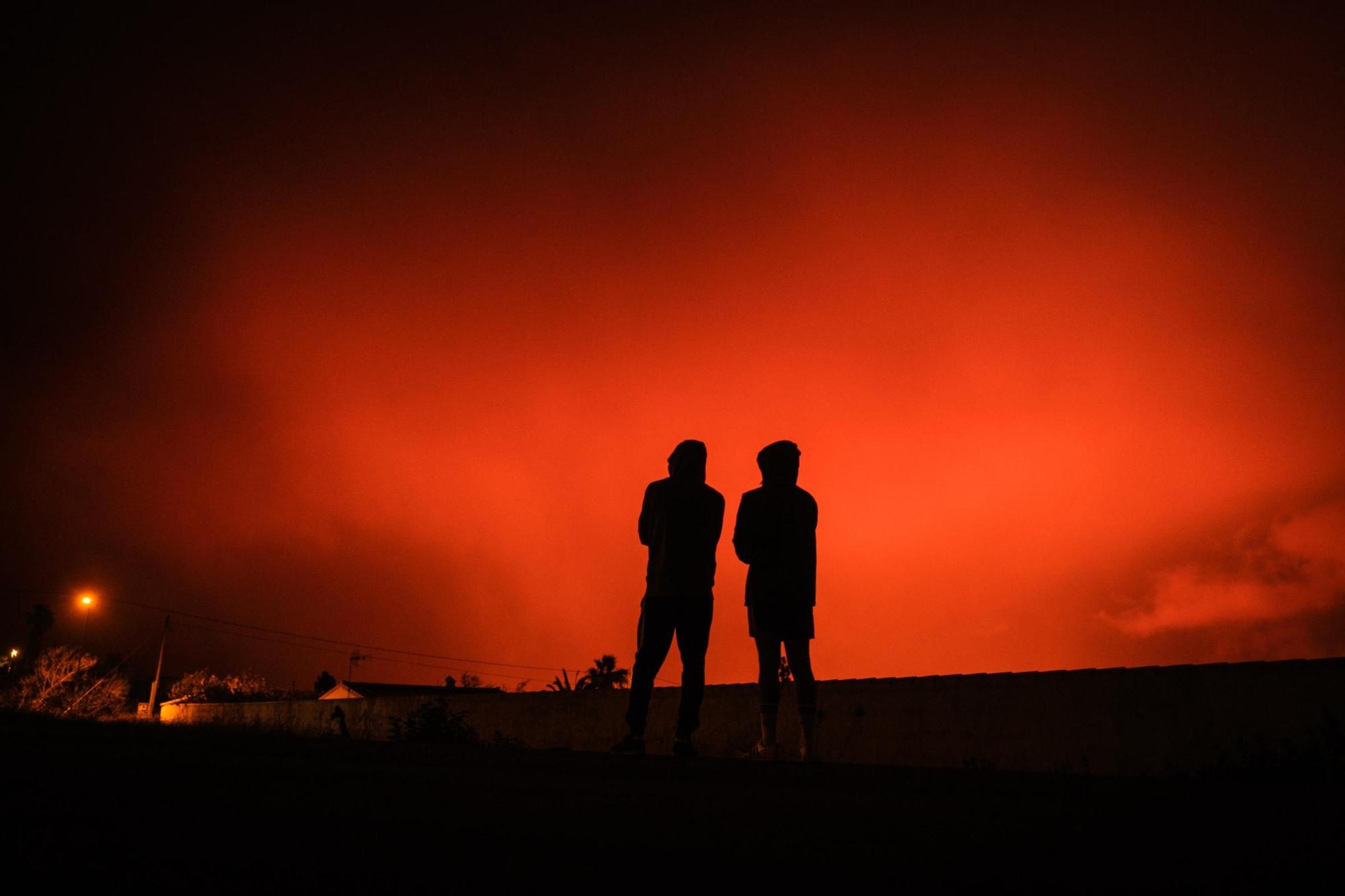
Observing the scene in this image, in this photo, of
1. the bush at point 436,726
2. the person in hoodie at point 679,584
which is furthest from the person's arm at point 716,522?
the bush at point 436,726

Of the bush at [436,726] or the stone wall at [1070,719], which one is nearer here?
the stone wall at [1070,719]

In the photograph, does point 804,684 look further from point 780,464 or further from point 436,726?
point 436,726

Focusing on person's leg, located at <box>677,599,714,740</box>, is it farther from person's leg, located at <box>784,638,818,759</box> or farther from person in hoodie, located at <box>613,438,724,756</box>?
person's leg, located at <box>784,638,818,759</box>

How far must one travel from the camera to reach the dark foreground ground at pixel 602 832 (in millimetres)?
1215

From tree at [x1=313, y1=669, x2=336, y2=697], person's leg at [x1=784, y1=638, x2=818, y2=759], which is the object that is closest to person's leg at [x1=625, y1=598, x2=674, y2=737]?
person's leg at [x1=784, y1=638, x2=818, y2=759]

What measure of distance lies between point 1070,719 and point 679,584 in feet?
8.67

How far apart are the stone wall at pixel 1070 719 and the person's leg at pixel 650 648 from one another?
1.63 metres

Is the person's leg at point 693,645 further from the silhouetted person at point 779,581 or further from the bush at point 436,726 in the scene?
the bush at point 436,726

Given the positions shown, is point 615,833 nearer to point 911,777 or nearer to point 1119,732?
point 911,777

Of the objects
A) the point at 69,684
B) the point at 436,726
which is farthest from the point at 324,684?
the point at 436,726

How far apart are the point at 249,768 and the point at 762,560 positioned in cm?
410

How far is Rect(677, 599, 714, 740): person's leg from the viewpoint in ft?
20.6

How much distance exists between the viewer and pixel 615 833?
5.21ft

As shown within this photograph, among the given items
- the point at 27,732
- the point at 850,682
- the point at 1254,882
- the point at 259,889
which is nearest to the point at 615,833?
the point at 259,889
